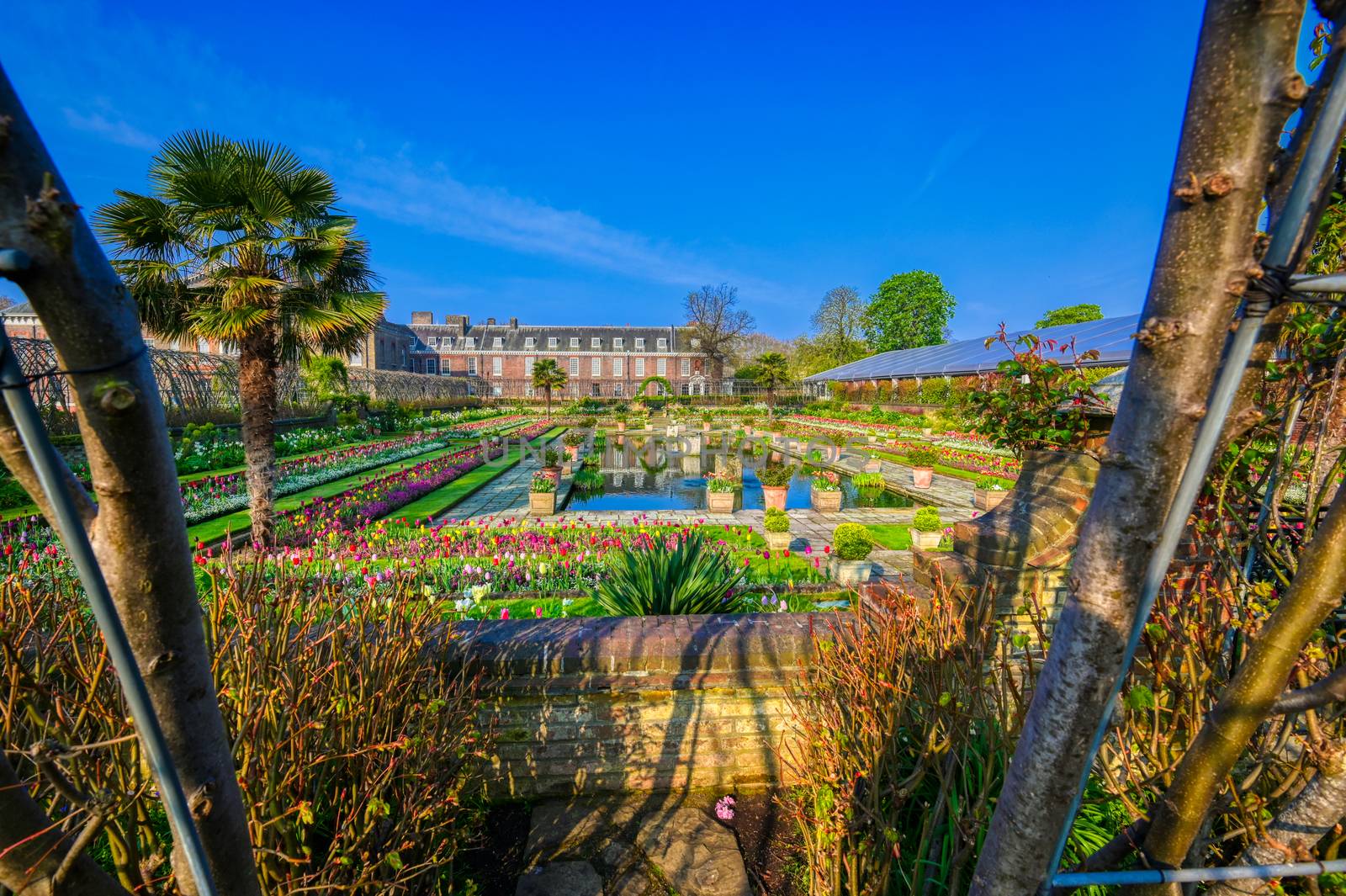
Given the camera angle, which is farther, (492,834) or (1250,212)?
(492,834)

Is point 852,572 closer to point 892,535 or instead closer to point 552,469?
point 892,535

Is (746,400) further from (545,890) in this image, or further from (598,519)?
(545,890)

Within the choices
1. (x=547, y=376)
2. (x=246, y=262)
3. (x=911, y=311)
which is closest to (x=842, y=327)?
(x=911, y=311)

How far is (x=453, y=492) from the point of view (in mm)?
11070

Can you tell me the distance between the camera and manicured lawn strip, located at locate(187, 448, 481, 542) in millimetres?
7266

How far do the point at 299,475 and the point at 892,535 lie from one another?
1192cm

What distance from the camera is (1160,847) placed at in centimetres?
106

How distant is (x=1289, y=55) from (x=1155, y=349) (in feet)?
1.18

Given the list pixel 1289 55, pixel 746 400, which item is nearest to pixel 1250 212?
pixel 1289 55

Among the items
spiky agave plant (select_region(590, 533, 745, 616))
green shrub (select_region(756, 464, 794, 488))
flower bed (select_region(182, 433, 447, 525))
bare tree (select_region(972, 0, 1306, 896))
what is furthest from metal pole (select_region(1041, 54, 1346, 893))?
green shrub (select_region(756, 464, 794, 488))

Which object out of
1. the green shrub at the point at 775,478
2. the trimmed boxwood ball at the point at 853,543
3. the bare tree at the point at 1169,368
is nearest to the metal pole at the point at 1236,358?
the bare tree at the point at 1169,368

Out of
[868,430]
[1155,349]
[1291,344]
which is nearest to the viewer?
[1155,349]

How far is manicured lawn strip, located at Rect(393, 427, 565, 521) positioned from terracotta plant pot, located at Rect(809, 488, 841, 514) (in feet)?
21.8

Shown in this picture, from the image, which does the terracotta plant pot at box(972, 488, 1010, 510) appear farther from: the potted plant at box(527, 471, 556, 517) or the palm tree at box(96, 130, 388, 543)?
the palm tree at box(96, 130, 388, 543)
